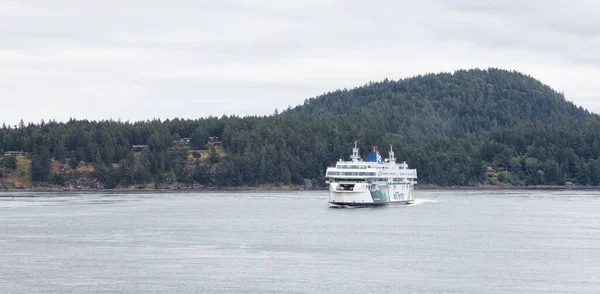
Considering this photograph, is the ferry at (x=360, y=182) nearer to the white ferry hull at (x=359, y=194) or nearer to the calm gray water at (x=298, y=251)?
the white ferry hull at (x=359, y=194)

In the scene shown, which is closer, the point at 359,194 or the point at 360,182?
the point at 359,194

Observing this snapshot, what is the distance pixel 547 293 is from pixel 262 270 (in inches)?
906

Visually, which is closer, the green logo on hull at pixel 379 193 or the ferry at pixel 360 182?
the ferry at pixel 360 182

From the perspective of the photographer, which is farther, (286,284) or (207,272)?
(207,272)

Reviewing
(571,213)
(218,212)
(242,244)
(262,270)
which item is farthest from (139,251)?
(571,213)

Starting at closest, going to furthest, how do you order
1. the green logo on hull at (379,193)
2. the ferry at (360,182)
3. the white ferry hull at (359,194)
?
the ferry at (360,182) → the white ferry hull at (359,194) → the green logo on hull at (379,193)

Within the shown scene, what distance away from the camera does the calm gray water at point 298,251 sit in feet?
222

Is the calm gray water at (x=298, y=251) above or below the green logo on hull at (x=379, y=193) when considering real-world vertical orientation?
below

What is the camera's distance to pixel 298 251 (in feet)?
291

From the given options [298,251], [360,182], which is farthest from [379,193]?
[298,251]

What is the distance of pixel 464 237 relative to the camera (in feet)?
339

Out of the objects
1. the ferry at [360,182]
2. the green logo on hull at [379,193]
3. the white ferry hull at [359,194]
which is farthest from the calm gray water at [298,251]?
the green logo on hull at [379,193]

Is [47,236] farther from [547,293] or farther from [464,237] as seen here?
[547,293]

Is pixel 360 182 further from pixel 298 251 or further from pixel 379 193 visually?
pixel 298 251
